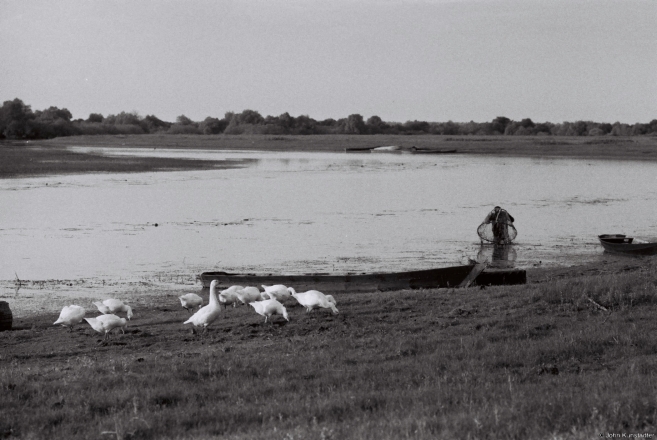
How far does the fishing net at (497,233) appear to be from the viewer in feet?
105

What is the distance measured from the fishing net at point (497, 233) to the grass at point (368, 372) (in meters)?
15.2

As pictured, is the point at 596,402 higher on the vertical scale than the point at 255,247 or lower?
higher

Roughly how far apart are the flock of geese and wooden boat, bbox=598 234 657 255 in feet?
49.6

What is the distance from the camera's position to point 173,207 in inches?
1715

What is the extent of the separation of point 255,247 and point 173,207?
1429 centimetres

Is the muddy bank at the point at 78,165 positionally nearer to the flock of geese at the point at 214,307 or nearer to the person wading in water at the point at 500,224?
the person wading in water at the point at 500,224

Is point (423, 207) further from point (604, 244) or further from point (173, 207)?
point (604, 244)

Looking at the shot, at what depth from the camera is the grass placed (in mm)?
7816

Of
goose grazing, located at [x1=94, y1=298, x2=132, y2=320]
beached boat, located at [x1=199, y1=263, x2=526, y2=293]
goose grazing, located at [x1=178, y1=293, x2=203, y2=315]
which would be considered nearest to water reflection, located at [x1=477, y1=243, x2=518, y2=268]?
beached boat, located at [x1=199, y1=263, x2=526, y2=293]

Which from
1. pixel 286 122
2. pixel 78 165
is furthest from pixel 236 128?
pixel 78 165

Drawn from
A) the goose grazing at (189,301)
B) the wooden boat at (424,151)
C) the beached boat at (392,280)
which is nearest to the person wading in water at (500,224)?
the beached boat at (392,280)

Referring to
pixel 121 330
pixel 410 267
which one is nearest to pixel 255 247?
pixel 410 267

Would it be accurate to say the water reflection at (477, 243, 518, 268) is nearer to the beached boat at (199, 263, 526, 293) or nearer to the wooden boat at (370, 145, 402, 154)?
the beached boat at (199, 263, 526, 293)

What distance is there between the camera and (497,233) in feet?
106
